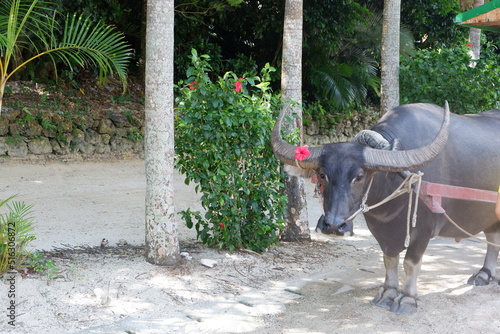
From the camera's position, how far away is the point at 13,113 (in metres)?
9.80

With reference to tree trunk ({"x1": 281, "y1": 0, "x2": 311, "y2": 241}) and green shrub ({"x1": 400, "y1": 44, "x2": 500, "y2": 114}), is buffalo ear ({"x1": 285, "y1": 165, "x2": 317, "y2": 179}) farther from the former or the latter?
green shrub ({"x1": 400, "y1": 44, "x2": 500, "y2": 114})

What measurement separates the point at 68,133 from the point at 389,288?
7152mm

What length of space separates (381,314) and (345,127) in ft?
33.5

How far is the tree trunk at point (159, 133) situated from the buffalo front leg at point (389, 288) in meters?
1.91

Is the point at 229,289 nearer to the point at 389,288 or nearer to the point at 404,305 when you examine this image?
the point at 389,288

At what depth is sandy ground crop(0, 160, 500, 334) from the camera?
4.33 meters

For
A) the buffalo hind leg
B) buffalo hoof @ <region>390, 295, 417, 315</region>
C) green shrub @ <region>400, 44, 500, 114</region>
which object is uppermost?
green shrub @ <region>400, 44, 500, 114</region>

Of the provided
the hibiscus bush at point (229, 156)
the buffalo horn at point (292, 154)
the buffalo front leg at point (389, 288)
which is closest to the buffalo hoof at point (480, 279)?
the buffalo front leg at point (389, 288)

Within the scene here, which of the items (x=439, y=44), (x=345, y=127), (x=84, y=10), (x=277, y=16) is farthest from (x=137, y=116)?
(x=439, y=44)

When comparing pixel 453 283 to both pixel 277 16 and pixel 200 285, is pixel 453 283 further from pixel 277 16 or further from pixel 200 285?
pixel 277 16

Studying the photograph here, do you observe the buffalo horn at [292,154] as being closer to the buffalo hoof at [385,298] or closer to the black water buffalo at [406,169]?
the black water buffalo at [406,169]

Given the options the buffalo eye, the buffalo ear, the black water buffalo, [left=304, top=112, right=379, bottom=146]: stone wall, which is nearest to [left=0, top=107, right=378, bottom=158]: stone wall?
[left=304, top=112, right=379, bottom=146]: stone wall

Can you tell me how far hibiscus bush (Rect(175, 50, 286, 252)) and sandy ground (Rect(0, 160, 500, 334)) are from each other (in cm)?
34

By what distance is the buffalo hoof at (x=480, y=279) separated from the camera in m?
5.52
